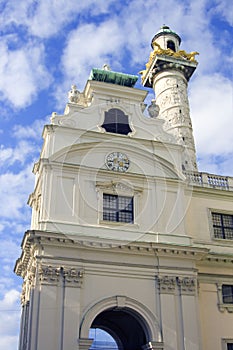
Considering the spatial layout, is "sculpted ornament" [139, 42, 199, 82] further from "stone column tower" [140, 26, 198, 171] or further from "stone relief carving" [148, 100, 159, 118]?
"stone relief carving" [148, 100, 159, 118]

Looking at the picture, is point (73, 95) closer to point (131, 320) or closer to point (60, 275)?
point (60, 275)

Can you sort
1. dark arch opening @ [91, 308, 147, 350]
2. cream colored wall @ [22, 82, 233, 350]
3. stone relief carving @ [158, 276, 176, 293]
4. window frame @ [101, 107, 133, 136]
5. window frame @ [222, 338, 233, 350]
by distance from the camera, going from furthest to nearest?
window frame @ [101, 107, 133, 136]
dark arch opening @ [91, 308, 147, 350]
window frame @ [222, 338, 233, 350]
stone relief carving @ [158, 276, 176, 293]
cream colored wall @ [22, 82, 233, 350]

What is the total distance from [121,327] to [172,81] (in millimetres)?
20757

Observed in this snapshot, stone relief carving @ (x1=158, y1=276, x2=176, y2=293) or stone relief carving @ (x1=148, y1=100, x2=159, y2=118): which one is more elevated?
stone relief carving @ (x1=148, y1=100, x2=159, y2=118)

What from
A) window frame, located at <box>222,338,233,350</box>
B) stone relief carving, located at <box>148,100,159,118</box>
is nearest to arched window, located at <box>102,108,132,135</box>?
stone relief carving, located at <box>148,100,159,118</box>

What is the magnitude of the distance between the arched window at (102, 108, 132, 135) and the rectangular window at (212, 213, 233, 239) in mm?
7031

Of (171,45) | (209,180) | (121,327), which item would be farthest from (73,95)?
(171,45)

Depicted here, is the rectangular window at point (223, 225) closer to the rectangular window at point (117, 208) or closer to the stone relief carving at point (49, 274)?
the rectangular window at point (117, 208)

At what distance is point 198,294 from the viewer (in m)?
23.5

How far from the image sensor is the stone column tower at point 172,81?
3597 centimetres

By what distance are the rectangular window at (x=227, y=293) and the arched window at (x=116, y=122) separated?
9.87 meters

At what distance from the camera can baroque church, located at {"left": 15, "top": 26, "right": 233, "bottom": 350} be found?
21.0 metres

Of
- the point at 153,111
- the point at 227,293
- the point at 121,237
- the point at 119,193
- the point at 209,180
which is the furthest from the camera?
the point at 153,111

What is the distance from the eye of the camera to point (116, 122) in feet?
86.8
